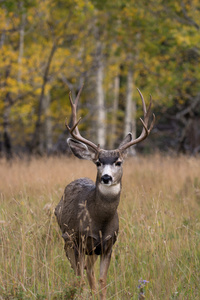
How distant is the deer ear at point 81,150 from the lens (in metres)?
4.21

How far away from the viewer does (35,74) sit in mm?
16078

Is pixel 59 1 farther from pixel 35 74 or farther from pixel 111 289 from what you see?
pixel 111 289

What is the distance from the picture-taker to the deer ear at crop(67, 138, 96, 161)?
13.8 ft

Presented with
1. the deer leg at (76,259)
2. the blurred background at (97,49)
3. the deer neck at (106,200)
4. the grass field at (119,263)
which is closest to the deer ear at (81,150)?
the deer neck at (106,200)

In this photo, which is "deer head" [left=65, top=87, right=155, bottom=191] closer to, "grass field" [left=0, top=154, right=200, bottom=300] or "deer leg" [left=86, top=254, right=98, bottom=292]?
"grass field" [left=0, top=154, right=200, bottom=300]

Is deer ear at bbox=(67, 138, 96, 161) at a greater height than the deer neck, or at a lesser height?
greater

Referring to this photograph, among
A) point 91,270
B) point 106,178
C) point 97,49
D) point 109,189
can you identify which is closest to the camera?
point 106,178

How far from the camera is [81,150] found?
14.0ft

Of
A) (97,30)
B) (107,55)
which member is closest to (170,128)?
(107,55)

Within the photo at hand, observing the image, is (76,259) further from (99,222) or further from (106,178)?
(106,178)

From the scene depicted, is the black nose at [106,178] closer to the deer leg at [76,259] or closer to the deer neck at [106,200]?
the deer neck at [106,200]

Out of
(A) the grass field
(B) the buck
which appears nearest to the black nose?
(B) the buck

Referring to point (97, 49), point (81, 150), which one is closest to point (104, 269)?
point (81, 150)

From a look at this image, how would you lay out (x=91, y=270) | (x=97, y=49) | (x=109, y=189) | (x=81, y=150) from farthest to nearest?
(x=97, y=49) → (x=81, y=150) → (x=91, y=270) → (x=109, y=189)
